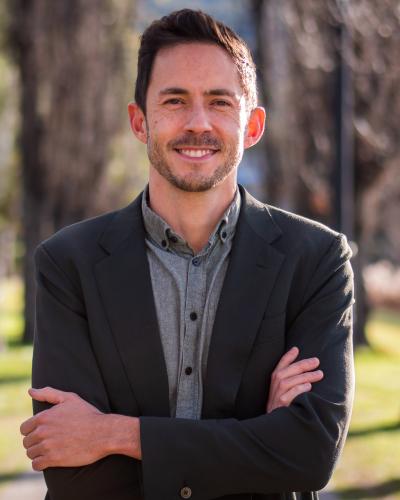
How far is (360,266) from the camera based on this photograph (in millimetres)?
16328

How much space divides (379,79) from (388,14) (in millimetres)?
2300

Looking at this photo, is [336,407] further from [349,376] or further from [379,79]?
[379,79]

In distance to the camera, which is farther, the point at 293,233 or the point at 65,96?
the point at 65,96

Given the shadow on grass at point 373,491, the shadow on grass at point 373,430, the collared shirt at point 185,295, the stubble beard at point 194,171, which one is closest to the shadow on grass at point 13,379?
the shadow on grass at point 373,430

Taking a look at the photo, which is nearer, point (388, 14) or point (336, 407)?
point (336, 407)

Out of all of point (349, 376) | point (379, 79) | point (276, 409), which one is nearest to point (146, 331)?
point (276, 409)

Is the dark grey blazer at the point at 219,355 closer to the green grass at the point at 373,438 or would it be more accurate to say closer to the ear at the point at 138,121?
the ear at the point at 138,121

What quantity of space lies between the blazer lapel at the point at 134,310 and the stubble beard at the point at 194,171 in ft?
0.68

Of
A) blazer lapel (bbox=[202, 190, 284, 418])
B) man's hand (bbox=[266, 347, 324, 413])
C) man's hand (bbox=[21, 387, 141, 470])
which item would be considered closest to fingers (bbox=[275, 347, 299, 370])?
man's hand (bbox=[266, 347, 324, 413])

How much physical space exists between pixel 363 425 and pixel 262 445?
6.67 metres

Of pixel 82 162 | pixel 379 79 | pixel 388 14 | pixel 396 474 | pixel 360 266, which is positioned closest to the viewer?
pixel 396 474

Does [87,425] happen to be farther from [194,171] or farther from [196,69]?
[196,69]

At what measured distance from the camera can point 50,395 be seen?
2.89 metres

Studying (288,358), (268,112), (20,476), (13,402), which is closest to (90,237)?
(288,358)
